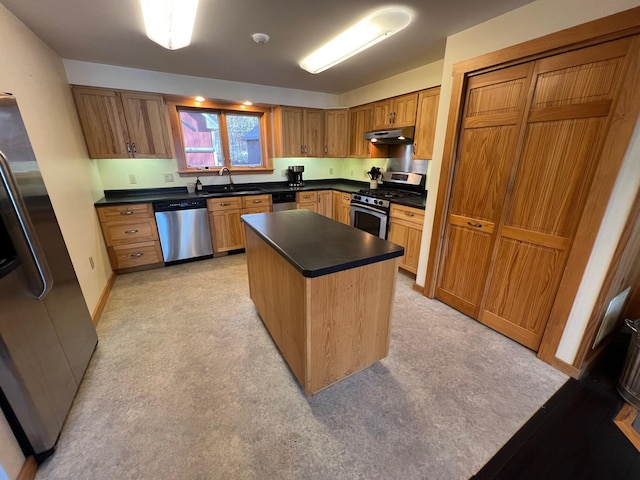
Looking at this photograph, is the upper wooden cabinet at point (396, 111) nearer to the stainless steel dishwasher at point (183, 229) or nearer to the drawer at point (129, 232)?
the stainless steel dishwasher at point (183, 229)

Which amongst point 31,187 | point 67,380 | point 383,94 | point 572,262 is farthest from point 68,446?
point 383,94

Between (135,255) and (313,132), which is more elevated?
(313,132)

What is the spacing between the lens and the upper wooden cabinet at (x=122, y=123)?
2879 millimetres

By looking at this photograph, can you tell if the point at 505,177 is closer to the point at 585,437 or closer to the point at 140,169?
the point at 585,437

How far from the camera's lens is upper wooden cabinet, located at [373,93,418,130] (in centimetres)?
314

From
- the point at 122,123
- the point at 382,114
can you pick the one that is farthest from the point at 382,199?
the point at 122,123

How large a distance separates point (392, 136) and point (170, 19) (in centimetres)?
253

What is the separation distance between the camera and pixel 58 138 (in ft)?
7.34

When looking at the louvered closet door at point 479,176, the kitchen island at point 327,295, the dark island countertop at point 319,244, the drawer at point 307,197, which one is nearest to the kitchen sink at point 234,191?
the drawer at point 307,197

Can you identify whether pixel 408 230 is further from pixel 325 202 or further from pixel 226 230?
pixel 226 230

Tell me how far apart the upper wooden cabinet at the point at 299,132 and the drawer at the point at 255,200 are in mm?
810

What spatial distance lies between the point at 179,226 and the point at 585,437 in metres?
4.00

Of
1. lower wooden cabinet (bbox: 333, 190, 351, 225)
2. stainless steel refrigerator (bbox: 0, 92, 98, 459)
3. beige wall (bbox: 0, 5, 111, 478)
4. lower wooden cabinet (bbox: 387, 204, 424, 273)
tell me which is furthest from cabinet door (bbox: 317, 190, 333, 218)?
stainless steel refrigerator (bbox: 0, 92, 98, 459)

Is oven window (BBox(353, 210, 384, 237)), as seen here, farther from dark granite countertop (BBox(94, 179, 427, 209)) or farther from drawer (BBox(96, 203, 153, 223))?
drawer (BBox(96, 203, 153, 223))
